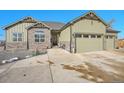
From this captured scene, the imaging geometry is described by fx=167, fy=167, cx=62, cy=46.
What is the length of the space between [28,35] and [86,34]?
24.6 ft

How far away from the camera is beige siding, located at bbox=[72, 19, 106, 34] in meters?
21.2

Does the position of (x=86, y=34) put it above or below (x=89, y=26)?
below

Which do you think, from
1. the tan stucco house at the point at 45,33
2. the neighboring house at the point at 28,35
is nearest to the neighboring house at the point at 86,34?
the tan stucco house at the point at 45,33

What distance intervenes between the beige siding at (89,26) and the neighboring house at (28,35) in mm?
3842

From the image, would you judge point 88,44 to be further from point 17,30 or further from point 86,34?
point 17,30

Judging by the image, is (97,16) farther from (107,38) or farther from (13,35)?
(13,35)

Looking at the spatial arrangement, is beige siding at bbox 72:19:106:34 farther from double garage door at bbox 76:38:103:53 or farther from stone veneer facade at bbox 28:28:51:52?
stone veneer facade at bbox 28:28:51:52

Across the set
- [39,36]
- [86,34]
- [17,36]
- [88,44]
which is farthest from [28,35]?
[88,44]

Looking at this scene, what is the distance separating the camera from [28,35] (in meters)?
21.8

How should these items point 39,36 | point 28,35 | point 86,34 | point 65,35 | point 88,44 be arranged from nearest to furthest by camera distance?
1. point 88,44
2. point 86,34
3. point 28,35
4. point 39,36
5. point 65,35

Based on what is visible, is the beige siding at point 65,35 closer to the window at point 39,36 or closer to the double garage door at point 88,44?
the double garage door at point 88,44

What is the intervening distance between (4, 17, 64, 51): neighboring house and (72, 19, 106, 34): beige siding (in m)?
3.84
